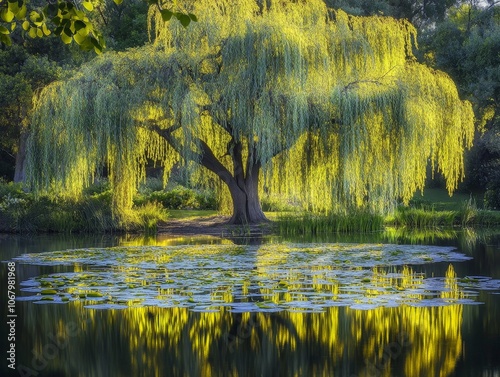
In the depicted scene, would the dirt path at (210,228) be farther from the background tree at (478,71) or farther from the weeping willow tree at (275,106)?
the background tree at (478,71)

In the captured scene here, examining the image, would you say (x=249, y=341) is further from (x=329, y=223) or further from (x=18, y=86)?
(x=18, y=86)

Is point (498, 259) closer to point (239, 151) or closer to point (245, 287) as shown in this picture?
point (245, 287)

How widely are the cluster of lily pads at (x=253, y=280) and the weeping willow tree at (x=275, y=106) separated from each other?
4.09m

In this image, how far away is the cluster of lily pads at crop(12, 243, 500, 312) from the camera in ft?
33.6

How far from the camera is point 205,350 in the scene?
7.86 meters

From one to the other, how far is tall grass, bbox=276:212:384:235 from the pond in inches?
278

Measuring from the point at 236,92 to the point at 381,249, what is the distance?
5.72m

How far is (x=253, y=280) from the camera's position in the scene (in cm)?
1220

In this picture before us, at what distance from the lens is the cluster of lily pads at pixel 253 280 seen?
1025 cm

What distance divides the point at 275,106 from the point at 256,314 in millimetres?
11682

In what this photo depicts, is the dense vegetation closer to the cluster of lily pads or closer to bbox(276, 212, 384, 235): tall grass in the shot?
bbox(276, 212, 384, 235): tall grass

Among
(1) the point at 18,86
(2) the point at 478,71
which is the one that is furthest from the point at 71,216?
(2) the point at 478,71

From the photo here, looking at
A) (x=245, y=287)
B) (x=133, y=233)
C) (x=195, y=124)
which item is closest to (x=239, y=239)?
(x=195, y=124)

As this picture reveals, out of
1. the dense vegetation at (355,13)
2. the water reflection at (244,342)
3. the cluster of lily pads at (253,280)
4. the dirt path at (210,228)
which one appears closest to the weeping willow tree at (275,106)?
the dirt path at (210,228)
